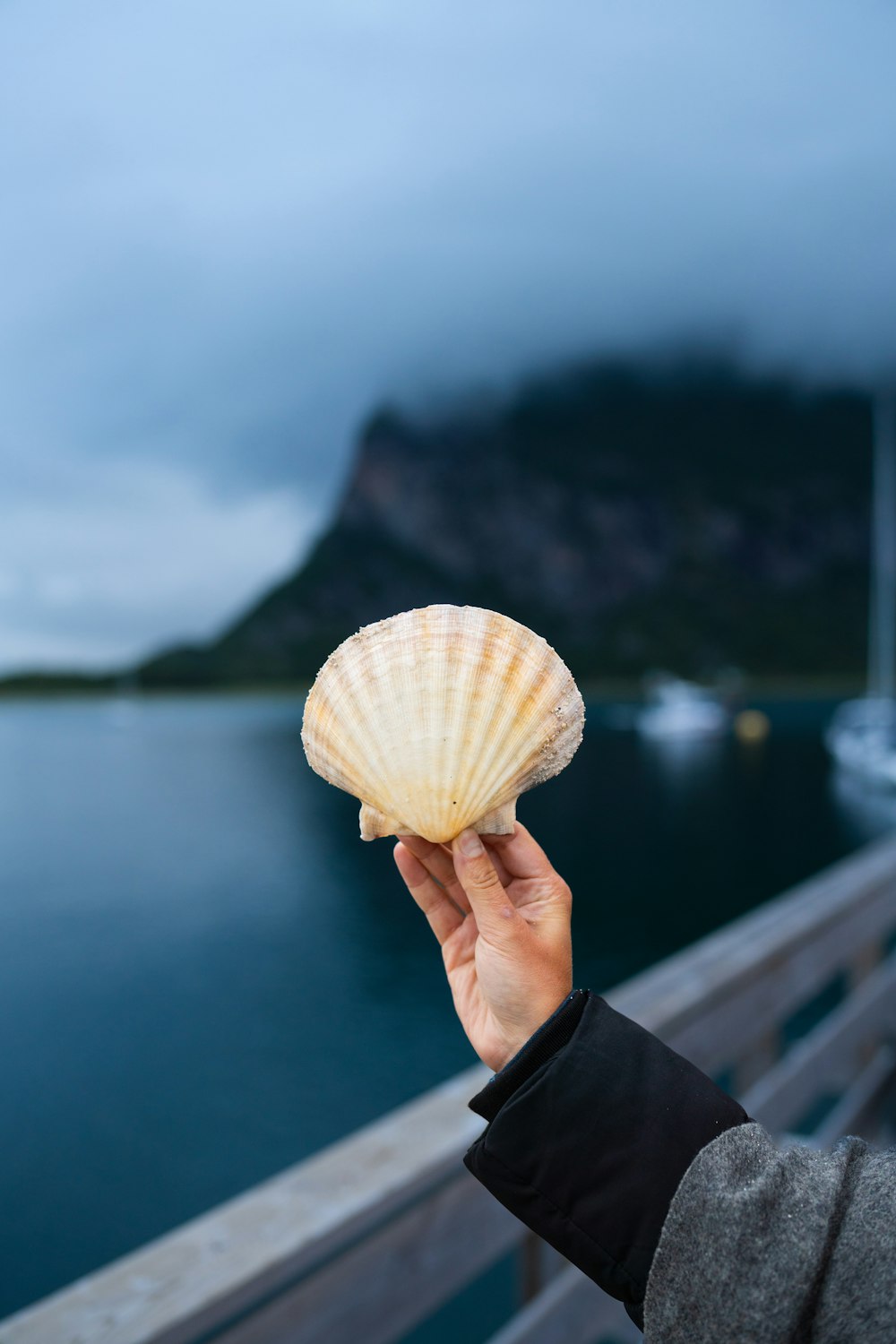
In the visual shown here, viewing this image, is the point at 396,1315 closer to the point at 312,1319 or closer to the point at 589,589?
the point at 312,1319

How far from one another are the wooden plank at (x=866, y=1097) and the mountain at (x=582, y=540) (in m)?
2.15

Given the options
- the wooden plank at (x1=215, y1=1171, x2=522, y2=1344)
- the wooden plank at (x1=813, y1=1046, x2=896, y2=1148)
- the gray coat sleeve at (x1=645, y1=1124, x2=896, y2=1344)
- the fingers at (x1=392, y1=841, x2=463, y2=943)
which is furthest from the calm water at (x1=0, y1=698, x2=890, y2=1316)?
the gray coat sleeve at (x1=645, y1=1124, x2=896, y2=1344)

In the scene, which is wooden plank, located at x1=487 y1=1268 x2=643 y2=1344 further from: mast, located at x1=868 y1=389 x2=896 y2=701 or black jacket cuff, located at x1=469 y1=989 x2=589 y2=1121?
mast, located at x1=868 y1=389 x2=896 y2=701

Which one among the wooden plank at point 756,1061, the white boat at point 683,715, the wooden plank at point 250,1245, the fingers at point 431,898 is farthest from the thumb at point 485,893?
the white boat at point 683,715

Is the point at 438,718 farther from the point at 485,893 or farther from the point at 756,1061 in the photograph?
the point at 756,1061

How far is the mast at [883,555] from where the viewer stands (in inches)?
459

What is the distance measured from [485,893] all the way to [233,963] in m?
11.7

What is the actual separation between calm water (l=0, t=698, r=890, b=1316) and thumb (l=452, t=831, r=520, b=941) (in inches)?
257

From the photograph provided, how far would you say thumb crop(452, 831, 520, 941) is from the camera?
875mm

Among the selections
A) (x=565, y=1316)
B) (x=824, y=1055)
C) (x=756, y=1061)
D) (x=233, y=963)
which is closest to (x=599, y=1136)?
(x=565, y=1316)

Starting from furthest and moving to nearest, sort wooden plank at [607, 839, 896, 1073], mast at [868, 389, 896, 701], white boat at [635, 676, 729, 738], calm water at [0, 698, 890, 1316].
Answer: white boat at [635, 676, 729, 738], mast at [868, 389, 896, 701], calm water at [0, 698, 890, 1316], wooden plank at [607, 839, 896, 1073]

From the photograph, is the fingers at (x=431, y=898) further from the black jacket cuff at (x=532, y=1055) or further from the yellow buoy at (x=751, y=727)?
the yellow buoy at (x=751, y=727)

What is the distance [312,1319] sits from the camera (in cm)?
129

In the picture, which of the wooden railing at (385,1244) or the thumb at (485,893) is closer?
the thumb at (485,893)
